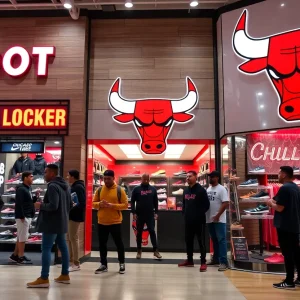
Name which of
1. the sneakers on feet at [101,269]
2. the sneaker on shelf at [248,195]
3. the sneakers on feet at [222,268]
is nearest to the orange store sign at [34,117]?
the sneakers on feet at [101,269]

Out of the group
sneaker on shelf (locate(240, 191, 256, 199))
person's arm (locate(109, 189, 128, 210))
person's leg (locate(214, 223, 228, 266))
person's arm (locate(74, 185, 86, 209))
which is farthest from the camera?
sneaker on shelf (locate(240, 191, 256, 199))

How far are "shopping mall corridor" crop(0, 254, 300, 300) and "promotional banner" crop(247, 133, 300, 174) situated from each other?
2111 millimetres

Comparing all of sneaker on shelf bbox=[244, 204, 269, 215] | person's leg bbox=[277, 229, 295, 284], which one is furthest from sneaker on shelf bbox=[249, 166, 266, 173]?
person's leg bbox=[277, 229, 295, 284]

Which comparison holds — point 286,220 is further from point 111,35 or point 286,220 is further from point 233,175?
point 111,35

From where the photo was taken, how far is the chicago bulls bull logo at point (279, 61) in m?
5.61

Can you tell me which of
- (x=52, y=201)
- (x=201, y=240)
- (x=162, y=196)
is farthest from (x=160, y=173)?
(x=52, y=201)

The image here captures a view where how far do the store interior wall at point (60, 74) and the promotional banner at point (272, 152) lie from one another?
326 cm

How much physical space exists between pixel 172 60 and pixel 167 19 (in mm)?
918

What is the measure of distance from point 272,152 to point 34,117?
4.64 meters

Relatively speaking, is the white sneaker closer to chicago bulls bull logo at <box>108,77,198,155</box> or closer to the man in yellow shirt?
the man in yellow shirt

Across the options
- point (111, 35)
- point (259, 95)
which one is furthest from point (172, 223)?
point (111, 35)

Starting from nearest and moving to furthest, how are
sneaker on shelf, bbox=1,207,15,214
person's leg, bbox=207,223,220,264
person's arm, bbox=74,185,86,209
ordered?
person's arm, bbox=74,185,86,209 → person's leg, bbox=207,223,220,264 → sneaker on shelf, bbox=1,207,15,214

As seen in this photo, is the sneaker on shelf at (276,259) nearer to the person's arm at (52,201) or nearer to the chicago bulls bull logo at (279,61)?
the chicago bulls bull logo at (279,61)

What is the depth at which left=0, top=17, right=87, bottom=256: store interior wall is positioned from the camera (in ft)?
21.6
